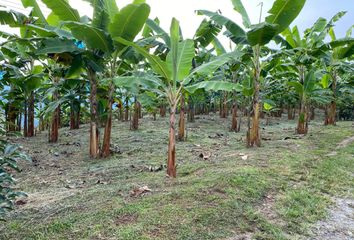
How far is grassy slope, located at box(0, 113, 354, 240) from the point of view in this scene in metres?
3.31

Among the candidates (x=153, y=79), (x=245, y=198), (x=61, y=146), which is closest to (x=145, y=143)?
(x=61, y=146)

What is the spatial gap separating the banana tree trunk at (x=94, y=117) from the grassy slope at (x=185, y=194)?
34 centimetres

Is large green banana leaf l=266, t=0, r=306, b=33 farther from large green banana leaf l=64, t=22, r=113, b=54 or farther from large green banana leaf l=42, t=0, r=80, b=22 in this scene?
large green banana leaf l=42, t=0, r=80, b=22

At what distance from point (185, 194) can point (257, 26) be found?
3771 millimetres

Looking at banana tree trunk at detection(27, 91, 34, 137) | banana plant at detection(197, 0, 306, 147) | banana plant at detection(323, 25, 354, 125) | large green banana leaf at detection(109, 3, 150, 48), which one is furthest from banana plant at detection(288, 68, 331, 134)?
banana tree trunk at detection(27, 91, 34, 137)

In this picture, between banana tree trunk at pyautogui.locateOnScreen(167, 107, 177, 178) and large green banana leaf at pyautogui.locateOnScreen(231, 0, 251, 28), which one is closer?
banana tree trunk at pyautogui.locateOnScreen(167, 107, 177, 178)

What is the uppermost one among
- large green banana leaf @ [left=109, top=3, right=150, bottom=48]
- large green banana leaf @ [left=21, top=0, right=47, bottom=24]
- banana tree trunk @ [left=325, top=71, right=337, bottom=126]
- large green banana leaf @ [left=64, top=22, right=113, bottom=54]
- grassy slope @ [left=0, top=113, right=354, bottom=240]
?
large green banana leaf @ [left=21, top=0, right=47, bottom=24]

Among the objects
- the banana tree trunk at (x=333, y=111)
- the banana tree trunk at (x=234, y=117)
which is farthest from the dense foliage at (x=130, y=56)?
the banana tree trunk at (x=333, y=111)

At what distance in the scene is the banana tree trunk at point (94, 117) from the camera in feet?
23.5

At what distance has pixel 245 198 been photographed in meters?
4.11

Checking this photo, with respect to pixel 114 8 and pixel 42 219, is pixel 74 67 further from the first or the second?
pixel 42 219

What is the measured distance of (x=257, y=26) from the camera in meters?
6.18

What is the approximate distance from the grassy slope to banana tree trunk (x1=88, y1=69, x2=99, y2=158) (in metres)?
0.34

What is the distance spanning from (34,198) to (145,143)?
4.60m
